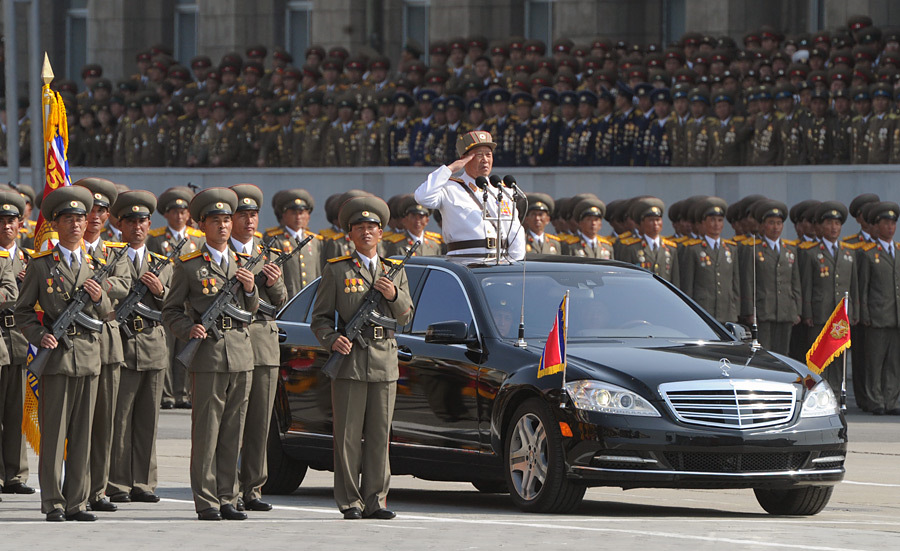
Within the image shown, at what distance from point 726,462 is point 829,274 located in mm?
9929

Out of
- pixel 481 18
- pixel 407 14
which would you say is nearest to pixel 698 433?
pixel 481 18

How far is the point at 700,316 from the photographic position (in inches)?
539

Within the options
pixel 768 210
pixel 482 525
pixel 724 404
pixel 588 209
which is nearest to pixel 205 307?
pixel 482 525

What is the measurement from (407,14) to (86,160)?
420 inches

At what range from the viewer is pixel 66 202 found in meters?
12.1

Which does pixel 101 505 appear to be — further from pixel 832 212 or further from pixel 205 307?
pixel 832 212

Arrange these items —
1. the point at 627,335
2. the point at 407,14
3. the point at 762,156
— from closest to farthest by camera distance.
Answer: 1. the point at 627,335
2. the point at 762,156
3. the point at 407,14

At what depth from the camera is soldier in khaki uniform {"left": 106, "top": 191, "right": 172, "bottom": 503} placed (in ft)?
43.0

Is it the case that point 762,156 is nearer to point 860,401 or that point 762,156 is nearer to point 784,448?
point 860,401

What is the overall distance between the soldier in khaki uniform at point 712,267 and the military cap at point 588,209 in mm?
1148

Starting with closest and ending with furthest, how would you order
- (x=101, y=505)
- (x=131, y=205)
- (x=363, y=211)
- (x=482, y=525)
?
(x=482, y=525) → (x=363, y=211) → (x=101, y=505) → (x=131, y=205)

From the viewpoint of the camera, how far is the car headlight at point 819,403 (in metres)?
12.5

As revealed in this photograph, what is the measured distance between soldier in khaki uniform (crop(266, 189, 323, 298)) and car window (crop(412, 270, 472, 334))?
717 centimetres

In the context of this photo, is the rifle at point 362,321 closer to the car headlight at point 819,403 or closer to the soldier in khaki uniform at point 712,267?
the car headlight at point 819,403
